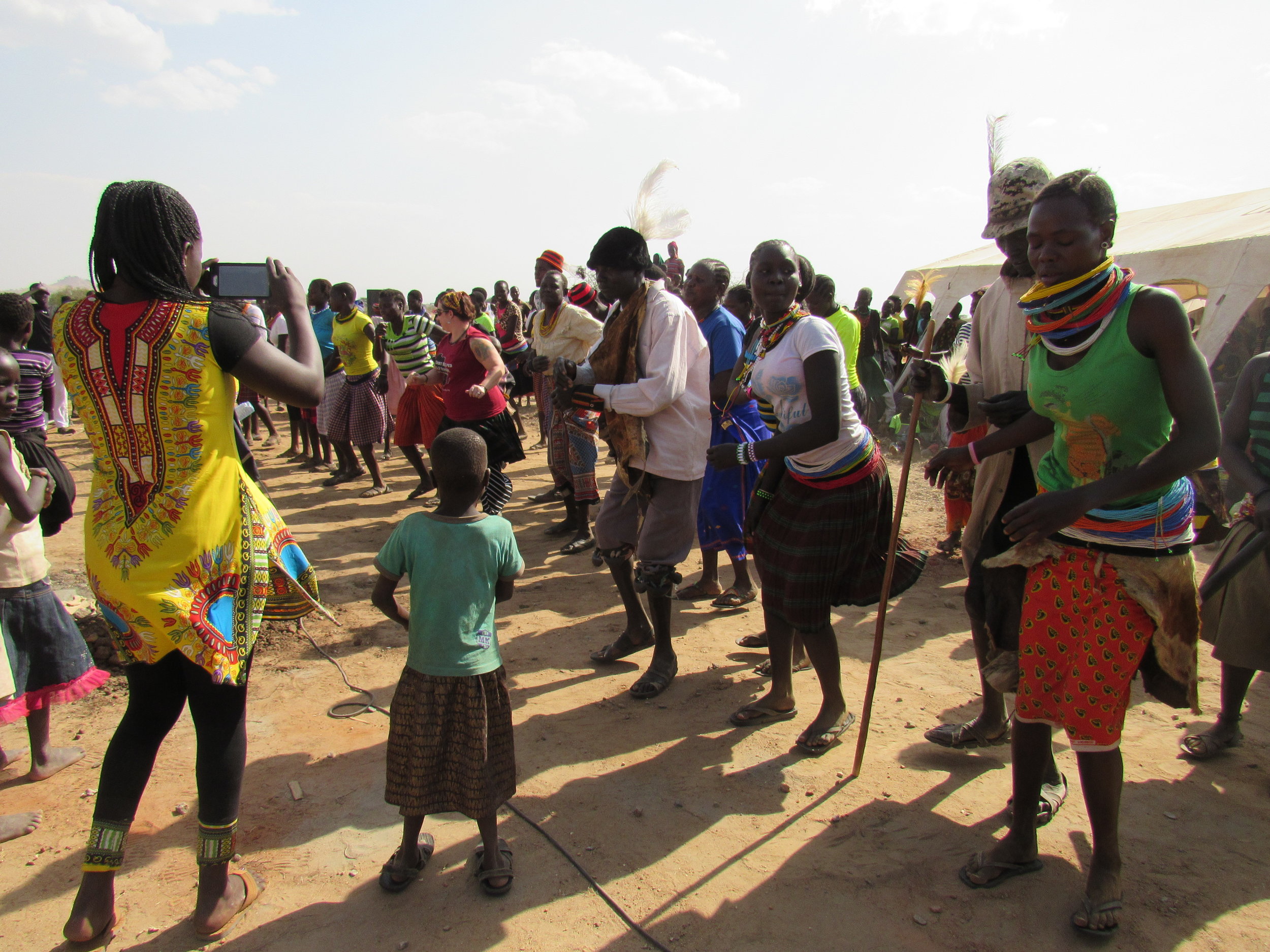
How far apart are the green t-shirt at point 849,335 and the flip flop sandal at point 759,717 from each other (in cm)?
252

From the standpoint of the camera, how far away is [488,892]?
2.46 meters

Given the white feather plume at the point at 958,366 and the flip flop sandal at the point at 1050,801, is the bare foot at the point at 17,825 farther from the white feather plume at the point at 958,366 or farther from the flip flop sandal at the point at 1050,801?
the white feather plume at the point at 958,366

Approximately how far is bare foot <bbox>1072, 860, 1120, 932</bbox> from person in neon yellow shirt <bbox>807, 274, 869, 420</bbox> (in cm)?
297

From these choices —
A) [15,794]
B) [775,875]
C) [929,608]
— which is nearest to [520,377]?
[929,608]

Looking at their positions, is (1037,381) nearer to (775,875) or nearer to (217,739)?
(775,875)

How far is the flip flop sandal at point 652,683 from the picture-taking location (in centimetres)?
379

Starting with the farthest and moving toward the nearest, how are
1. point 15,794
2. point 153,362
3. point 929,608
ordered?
1. point 929,608
2. point 15,794
3. point 153,362

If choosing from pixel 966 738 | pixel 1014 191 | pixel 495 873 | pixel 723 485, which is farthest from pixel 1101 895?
pixel 723 485

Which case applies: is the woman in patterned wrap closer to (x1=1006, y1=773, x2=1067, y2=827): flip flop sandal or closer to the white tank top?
the white tank top

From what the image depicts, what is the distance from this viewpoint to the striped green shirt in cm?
780

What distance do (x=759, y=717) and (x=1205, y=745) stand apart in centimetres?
180

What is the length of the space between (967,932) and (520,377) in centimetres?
901

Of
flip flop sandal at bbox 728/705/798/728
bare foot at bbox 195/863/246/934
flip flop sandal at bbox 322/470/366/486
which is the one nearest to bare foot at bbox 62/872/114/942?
bare foot at bbox 195/863/246/934

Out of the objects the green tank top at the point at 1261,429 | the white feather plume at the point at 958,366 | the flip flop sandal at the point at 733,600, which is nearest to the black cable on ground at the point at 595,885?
the white feather plume at the point at 958,366
